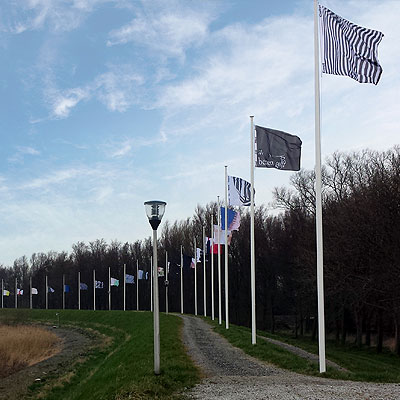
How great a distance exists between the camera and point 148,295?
8744 centimetres

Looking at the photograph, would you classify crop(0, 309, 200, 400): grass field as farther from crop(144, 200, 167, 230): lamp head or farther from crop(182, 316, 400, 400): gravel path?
crop(144, 200, 167, 230): lamp head

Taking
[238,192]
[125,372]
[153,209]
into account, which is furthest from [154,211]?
[238,192]

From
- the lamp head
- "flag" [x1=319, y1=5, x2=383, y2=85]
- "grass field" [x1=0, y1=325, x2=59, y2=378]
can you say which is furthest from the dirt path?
"flag" [x1=319, y1=5, x2=383, y2=85]

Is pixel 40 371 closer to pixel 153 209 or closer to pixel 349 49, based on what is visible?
pixel 153 209

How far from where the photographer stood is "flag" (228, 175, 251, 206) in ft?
88.9

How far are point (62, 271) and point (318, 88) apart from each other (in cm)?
9499

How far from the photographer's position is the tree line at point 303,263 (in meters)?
31.6

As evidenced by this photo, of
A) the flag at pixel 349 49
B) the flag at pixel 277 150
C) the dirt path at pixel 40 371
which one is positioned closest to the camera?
the flag at pixel 349 49

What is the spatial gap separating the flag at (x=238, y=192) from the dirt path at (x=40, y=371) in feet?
42.4

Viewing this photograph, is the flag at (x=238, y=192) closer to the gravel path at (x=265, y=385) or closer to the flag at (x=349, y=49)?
the gravel path at (x=265, y=385)

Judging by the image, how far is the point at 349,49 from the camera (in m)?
14.7

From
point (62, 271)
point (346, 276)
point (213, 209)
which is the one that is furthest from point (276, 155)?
point (62, 271)

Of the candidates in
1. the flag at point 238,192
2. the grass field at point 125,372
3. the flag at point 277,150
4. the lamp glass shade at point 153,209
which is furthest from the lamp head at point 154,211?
the flag at point 238,192

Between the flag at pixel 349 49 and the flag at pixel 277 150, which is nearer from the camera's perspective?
the flag at pixel 349 49
